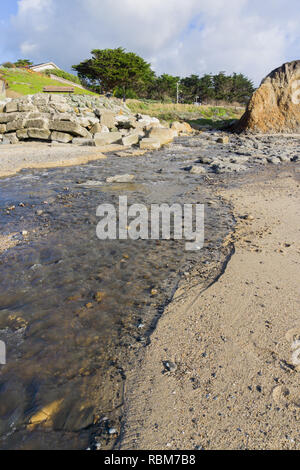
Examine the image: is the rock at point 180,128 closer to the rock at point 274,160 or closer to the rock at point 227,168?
the rock at point 274,160

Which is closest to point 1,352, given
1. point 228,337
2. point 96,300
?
→ point 96,300

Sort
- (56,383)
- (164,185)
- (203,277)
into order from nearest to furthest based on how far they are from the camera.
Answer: (56,383) → (203,277) → (164,185)

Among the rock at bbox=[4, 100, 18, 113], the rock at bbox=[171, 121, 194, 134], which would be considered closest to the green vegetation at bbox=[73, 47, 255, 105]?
the rock at bbox=[171, 121, 194, 134]

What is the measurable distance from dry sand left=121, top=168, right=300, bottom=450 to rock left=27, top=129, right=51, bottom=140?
12.9m

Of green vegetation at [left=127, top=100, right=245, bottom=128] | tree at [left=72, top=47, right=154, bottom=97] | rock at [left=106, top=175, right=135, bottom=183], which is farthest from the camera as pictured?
tree at [left=72, top=47, right=154, bottom=97]

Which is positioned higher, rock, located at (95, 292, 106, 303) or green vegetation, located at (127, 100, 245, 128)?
green vegetation, located at (127, 100, 245, 128)

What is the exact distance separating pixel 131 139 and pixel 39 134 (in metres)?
4.44

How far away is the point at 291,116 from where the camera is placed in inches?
737

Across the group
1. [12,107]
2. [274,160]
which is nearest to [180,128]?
[12,107]

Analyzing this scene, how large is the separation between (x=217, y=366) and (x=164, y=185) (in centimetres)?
543

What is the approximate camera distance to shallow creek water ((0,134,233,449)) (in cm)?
156

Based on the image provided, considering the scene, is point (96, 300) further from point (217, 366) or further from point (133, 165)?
point (133, 165)

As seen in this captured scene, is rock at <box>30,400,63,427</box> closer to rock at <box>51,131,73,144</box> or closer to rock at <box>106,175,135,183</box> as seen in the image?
rock at <box>106,175,135,183</box>

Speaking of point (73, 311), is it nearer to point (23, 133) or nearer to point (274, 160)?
point (274, 160)
